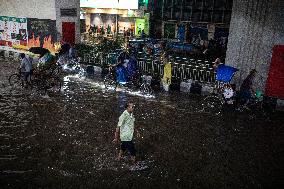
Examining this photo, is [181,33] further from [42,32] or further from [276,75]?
[276,75]

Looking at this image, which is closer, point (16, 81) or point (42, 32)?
point (16, 81)

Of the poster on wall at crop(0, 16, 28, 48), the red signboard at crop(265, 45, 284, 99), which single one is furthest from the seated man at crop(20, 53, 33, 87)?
the red signboard at crop(265, 45, 284, 99)

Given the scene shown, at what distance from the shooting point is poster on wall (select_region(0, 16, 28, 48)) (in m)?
23.9

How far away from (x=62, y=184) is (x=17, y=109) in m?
6.71

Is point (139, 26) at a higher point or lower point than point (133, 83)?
higher

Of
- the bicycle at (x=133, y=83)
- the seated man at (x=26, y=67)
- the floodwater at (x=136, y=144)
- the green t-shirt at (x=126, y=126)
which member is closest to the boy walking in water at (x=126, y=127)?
the green t-shirt at (x=126, y=126)

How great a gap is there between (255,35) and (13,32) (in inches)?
787

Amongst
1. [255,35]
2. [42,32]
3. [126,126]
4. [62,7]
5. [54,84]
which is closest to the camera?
[126,126]

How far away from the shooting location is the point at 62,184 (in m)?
7.55

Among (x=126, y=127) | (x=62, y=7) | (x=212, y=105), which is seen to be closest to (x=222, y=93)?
(x=212, y=105)

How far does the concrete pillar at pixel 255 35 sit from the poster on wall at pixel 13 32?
17.2m

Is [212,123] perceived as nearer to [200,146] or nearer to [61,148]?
[200,146]

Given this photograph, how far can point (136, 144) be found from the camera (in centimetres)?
1012

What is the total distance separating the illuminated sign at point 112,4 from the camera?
3244 cm
